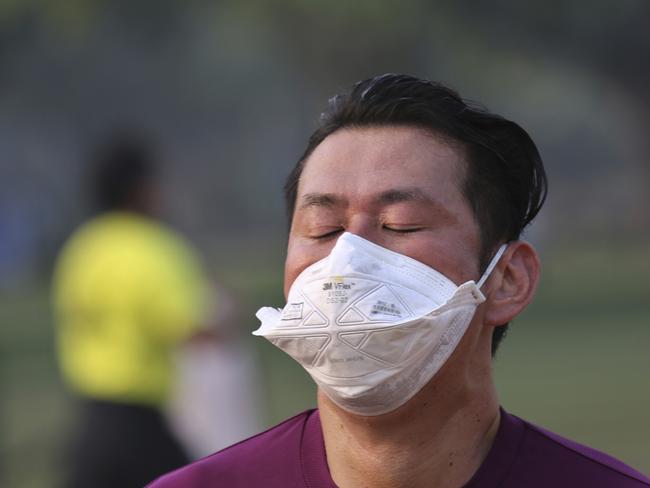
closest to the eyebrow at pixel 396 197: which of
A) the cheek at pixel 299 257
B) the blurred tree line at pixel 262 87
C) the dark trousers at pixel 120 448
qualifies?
the cheek at pixel 299 257

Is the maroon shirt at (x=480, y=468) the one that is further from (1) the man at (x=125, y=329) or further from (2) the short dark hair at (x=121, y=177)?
(2) the short dark hair at (x=121, y=177)

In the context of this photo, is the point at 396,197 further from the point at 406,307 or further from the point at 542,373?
the point at 542,373

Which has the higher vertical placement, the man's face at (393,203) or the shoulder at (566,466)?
the man's face at (393,203)

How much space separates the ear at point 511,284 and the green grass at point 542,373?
23.7ft

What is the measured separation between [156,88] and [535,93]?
11.7 meters

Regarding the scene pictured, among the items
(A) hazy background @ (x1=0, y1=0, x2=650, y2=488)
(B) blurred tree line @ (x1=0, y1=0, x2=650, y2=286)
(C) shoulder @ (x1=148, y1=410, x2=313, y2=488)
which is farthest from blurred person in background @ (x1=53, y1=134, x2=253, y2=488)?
(B) blurred tree line @ (x1=0, y1=0, x2=650, y2=286)

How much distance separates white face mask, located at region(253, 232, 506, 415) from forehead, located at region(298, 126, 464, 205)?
0.16 metres

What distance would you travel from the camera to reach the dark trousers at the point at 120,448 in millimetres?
6961

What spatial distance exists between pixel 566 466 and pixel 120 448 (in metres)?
4.08

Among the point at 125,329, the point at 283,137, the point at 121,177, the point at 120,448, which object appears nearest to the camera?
the point at 120,448

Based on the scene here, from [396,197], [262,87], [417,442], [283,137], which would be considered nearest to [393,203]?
[396,197]

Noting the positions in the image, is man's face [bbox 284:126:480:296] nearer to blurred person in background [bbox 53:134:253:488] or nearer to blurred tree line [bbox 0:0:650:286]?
blurred person in background [bbox 53:134:253:488]

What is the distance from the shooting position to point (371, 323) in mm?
3070

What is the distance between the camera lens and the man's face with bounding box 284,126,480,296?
321cm
